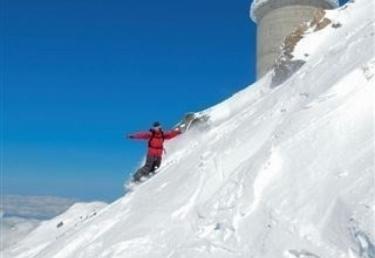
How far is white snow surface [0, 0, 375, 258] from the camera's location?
20.2ft

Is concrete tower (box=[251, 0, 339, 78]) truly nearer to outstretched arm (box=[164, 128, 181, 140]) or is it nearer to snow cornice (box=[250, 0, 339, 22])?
snow cornice (box=[250, 0, 339, 22])

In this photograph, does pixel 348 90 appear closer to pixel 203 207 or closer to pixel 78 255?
pixel 203 207

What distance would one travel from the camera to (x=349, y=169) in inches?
264

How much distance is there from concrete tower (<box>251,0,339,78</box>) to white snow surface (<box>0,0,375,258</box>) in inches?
347

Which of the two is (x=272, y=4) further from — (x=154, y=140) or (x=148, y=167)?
(x=148, y=167)

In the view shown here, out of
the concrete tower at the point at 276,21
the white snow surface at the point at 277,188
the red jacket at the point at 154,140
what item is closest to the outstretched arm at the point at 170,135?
the red jacket at the point at 154,140

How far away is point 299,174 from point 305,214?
36.9 inches

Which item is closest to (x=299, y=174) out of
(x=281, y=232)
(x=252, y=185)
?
(x=252, y=185)

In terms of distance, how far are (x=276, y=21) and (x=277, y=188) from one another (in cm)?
1490

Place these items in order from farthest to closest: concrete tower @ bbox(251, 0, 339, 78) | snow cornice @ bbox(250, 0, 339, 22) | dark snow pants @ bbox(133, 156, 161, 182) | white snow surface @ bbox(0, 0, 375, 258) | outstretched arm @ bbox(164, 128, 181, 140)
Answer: snow cornice @ bbox(250, 0, 339, 22) < concrete tower @ bbox(251, 0, 339, 78) < outstretched arm @ bbox(164, 128, 181, 140) < dark snow pants @ bbox(133, 156, 161, 182) < white snow surface @ bbox(0, 0, 375, 258)

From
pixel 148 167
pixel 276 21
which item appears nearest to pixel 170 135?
pixel 148 167

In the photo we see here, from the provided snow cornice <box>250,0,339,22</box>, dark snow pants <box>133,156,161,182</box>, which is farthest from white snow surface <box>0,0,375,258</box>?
snow cornice <box>250,0,339,22</box>

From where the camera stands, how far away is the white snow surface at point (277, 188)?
6145 millimetres

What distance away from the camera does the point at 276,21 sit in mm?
21156
